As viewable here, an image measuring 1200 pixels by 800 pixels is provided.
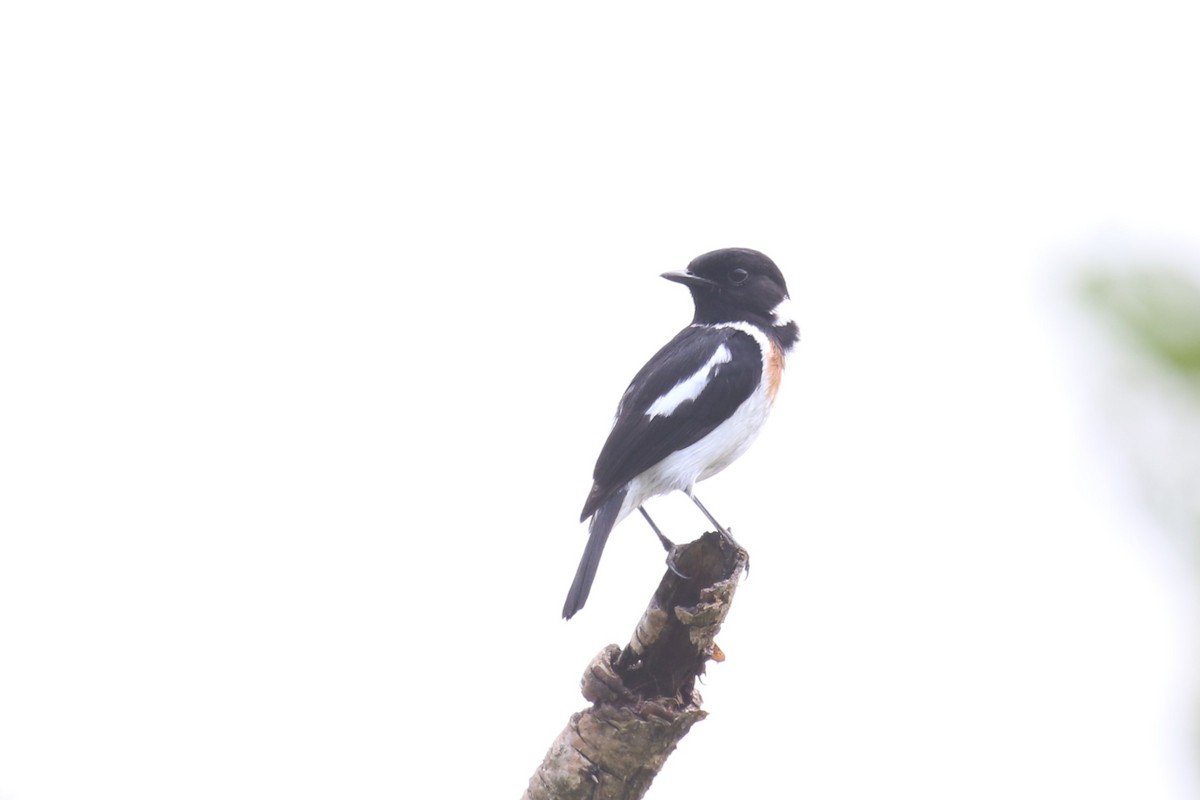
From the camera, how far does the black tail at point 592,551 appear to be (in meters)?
5.94

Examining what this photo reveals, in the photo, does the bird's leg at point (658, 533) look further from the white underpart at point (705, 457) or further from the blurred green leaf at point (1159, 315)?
the blurred green leaf at point (1159, 315)

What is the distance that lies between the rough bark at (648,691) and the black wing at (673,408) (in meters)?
1.71

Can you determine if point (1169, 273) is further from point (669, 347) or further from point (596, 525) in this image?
point (669, 347)

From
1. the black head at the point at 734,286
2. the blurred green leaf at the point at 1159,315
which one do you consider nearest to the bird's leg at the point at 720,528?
the black head at the point at 734,286

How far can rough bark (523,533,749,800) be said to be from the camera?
154 inches

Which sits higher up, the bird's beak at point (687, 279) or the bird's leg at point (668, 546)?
the bird's beak at point (687, 279)

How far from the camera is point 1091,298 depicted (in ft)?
4.00

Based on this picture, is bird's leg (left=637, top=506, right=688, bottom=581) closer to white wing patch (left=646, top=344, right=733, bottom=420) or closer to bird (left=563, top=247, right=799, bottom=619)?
bird (left=563, top=247, right=799, bottom=619)

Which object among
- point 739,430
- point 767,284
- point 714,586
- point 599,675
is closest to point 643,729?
point 599,675

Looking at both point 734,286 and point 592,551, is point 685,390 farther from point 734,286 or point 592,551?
point 734,286

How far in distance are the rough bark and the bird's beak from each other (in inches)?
120

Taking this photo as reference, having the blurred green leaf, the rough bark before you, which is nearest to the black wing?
the rough bark

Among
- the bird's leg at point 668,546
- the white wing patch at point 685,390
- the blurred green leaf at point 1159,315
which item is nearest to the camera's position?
the blurred green leaf at point 1159,315

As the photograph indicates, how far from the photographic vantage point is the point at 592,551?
6289mm
